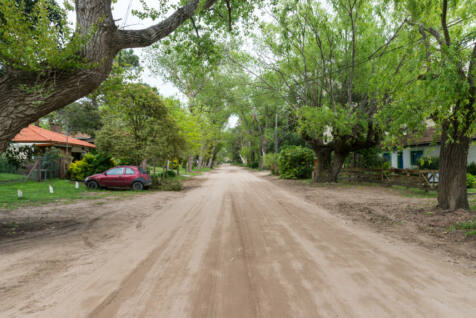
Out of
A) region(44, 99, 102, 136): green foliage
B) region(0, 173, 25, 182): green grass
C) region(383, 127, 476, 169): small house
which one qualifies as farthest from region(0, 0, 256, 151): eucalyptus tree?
region(44, 99, 102, 136): green foliage

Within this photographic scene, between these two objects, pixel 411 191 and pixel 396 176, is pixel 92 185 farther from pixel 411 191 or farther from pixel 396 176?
pixel 396 176

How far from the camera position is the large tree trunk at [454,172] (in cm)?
775

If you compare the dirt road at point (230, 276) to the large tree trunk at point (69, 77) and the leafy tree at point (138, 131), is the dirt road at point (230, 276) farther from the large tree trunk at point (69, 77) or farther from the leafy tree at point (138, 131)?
the leafy tree at point (138, 131)

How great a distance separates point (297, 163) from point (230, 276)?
2155cm

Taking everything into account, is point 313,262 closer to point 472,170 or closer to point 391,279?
point 391,279

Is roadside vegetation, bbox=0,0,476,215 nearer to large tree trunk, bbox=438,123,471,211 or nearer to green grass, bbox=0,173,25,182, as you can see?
large tree trunk, bbox=438,123,471,211

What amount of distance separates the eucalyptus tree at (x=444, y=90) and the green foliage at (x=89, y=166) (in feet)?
60.5

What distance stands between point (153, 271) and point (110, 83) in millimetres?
5736

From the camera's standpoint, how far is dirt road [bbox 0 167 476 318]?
299 centimetres

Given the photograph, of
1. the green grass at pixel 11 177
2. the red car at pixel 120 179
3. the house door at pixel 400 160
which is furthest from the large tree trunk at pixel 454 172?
the green grass at pixel 11 177

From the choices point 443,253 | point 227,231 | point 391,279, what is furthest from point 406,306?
point 227,231

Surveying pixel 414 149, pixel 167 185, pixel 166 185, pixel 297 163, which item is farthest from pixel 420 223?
pixel 414 149

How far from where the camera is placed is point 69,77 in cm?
550

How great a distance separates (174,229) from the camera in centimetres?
659
